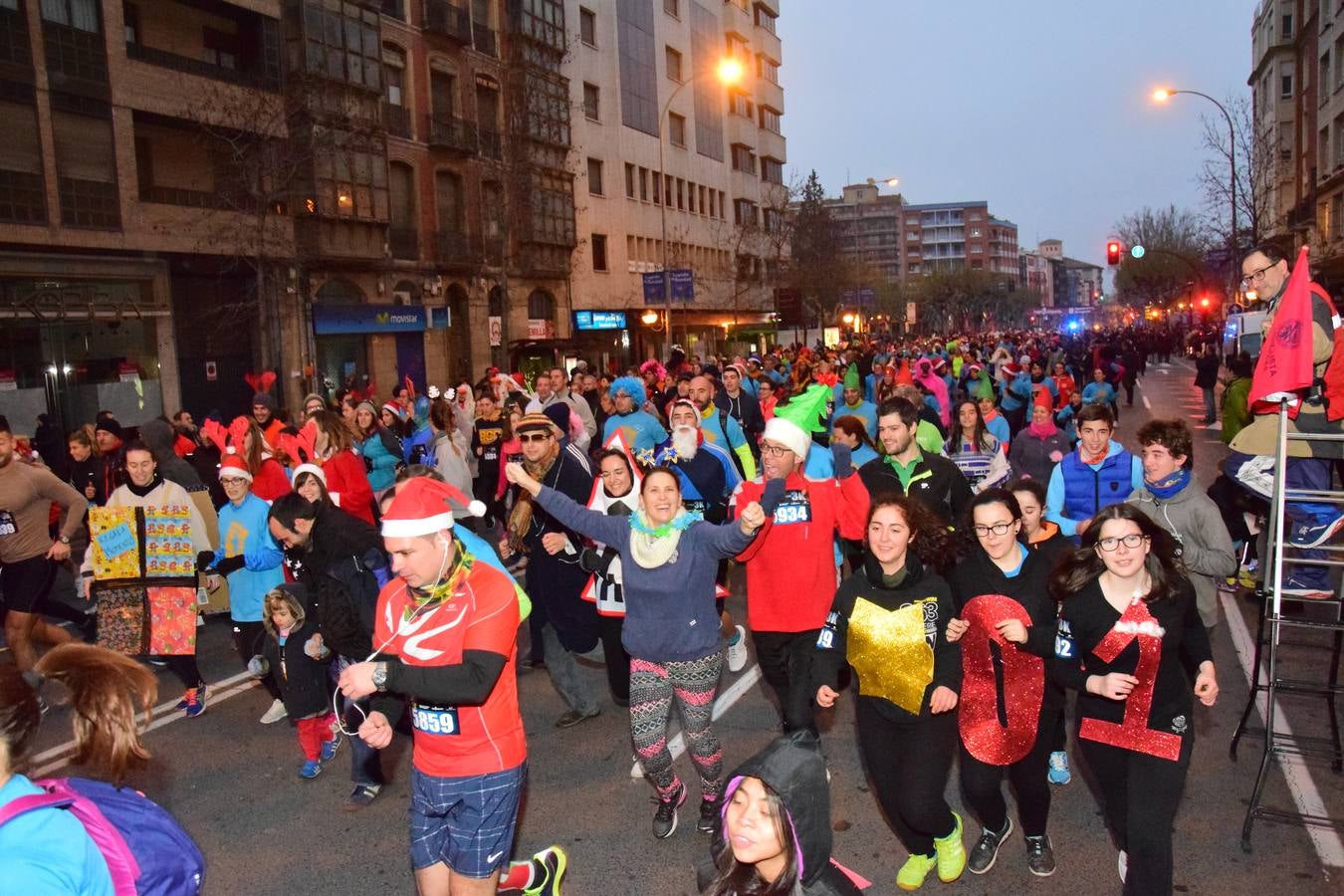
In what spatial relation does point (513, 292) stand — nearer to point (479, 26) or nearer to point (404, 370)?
point (404, 370)

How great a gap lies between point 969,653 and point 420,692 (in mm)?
2430

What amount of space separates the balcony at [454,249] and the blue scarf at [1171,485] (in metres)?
29.2

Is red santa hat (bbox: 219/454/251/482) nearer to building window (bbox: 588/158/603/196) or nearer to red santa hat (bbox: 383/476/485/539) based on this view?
red santa hat (bbox: 383/476/485/539)

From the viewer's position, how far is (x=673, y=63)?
49.9 metres

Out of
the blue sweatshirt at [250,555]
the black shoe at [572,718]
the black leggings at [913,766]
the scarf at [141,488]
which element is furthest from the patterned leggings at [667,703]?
the scarf at [141,488]

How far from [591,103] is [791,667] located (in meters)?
39.6

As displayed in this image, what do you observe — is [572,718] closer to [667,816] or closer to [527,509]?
[527,509]

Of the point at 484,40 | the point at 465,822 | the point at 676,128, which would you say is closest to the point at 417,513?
the point at 465,822

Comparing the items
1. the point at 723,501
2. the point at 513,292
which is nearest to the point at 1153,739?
the point at 723,501

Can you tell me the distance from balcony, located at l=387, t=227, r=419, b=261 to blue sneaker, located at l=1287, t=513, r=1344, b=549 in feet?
91.8

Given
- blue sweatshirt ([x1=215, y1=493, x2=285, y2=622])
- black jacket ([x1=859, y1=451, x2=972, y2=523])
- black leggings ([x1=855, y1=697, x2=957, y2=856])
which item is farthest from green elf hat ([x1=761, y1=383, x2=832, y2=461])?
blue sweatshirt ([x1=215, y1=493, x2=285, y2=622])

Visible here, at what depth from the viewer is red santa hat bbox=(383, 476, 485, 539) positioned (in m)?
3.53

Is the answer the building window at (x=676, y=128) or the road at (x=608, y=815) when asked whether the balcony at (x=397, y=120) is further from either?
the road at (x=608, y=815)

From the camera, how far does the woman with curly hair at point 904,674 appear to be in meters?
4.30
